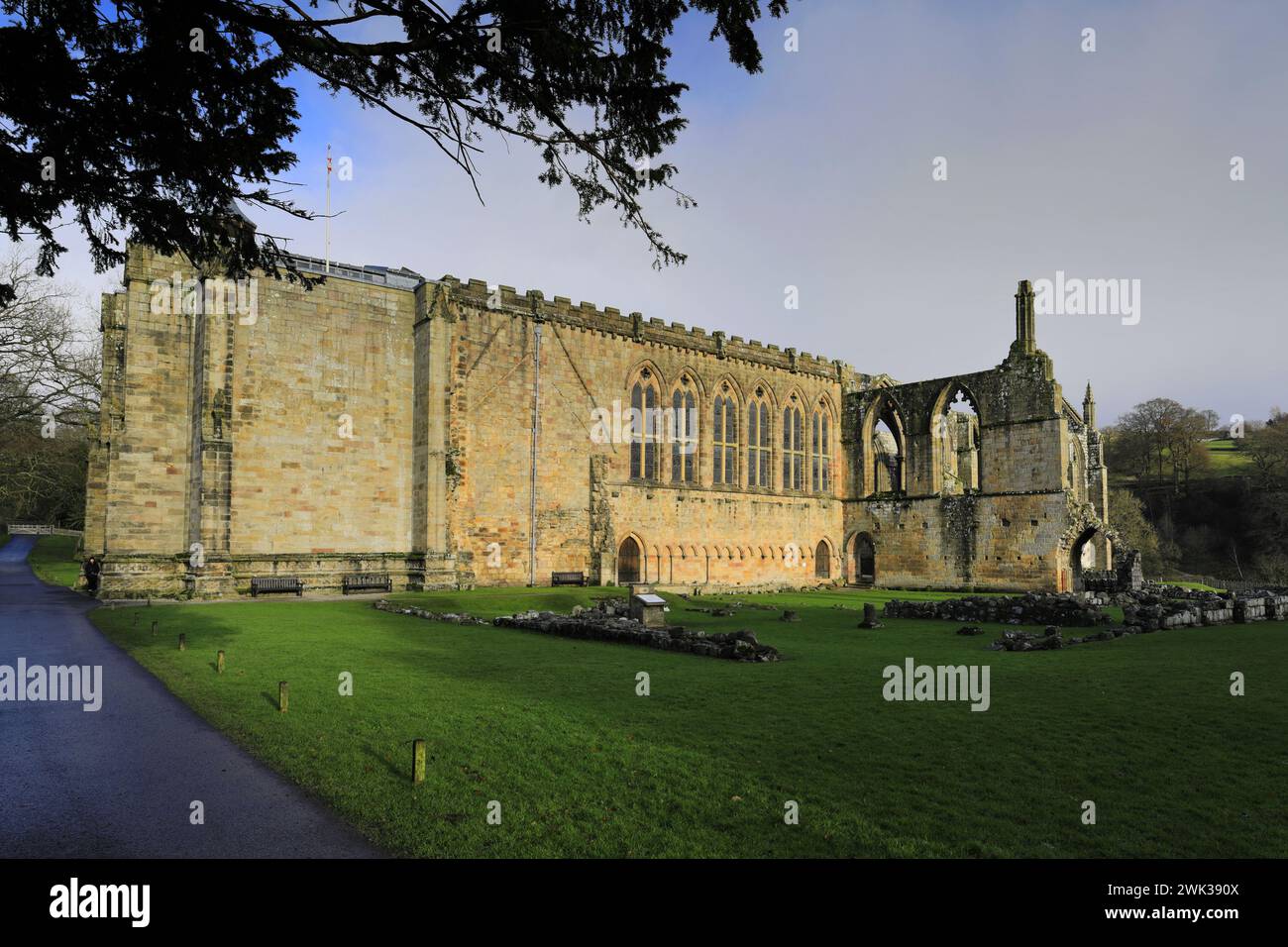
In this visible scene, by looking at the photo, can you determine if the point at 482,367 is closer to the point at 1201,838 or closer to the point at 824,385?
the point at 824,385

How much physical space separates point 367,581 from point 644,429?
13.9 meters

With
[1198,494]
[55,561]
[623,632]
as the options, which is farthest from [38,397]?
[1198,494]

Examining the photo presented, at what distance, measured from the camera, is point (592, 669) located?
38.6ft

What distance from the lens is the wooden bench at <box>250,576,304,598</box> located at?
23672 millimetres

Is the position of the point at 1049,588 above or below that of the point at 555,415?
below

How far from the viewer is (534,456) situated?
98.4 feet

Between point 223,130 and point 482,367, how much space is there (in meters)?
23.4

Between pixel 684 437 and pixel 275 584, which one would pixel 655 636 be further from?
pixel 684 437

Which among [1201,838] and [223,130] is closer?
[1201,838]

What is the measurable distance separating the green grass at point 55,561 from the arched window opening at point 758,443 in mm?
29521

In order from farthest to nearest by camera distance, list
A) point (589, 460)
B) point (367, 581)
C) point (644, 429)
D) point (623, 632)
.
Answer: point (644, 429), point (589, 460), point (367, 581), point (623, 632)
